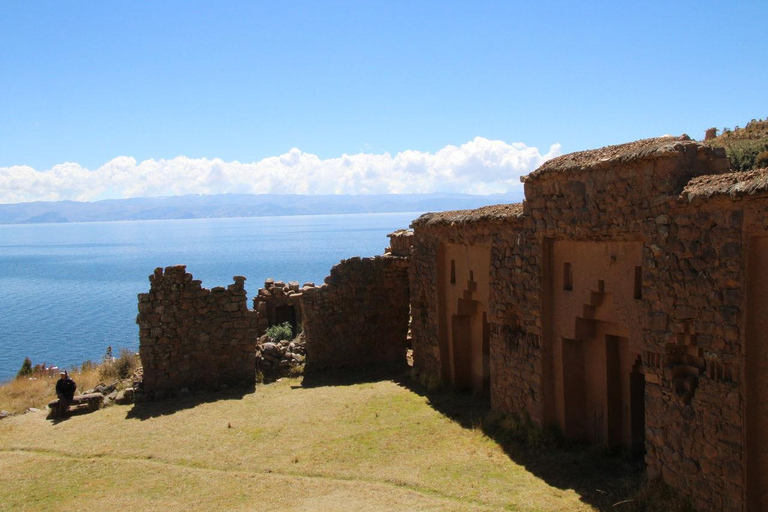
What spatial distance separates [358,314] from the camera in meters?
18.3

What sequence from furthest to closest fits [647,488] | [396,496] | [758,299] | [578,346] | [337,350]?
1. [337,350]
2. [578,346]
3. [396,496]
4. [647,488]
5. [758,299]

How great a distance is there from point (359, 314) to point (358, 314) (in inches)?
1.0

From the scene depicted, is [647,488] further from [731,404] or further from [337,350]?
[337,350]

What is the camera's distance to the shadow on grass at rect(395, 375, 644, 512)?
899 cm

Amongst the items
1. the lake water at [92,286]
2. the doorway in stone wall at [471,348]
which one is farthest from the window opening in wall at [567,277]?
the lake water at [92,286]

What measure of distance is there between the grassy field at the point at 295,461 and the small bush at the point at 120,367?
150 inches

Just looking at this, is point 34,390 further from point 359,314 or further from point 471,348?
point 471,348

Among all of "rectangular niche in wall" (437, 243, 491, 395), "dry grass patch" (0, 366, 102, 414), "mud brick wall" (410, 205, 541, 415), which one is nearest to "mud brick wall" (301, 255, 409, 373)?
"rectangular niche in wall" (437, 243, 491, 395)

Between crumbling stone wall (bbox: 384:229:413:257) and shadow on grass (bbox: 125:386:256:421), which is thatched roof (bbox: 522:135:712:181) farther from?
shadow on grass (bbox: 125:386:256:421)

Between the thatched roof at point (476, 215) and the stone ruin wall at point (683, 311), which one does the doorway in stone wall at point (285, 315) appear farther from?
the stone ruin wall at point (683, 311)

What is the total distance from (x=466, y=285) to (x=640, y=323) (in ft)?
18.2

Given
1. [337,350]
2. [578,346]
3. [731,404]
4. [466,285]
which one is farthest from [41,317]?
[731,404]

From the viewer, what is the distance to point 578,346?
11055mm

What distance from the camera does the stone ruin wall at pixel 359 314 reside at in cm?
1802
